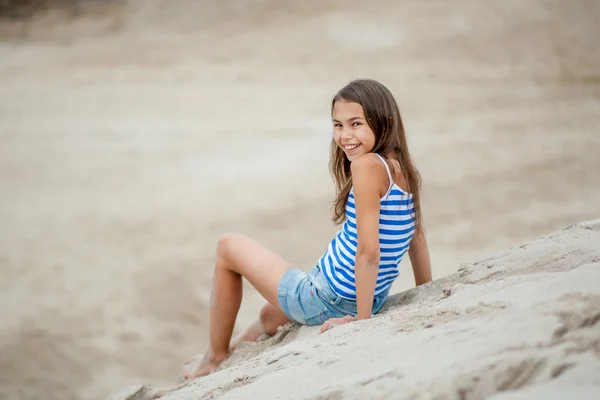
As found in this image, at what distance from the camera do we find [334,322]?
2.57 meters

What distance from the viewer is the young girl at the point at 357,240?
99.9 inches

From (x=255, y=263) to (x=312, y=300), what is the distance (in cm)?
32

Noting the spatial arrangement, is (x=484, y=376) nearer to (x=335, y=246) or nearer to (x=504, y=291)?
(x=504, y=291)

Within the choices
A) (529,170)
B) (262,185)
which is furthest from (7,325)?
(529,170)

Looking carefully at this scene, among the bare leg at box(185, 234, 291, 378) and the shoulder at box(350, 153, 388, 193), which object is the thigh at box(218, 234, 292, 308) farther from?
the shoulder at box(350, 153, 388, 193)

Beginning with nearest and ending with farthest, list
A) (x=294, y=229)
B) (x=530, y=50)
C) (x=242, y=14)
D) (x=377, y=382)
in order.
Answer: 1. (x=377, y=382)
2. (x=294, y=229)
3. (x=530, y=50)
4. (x=242, y=14)

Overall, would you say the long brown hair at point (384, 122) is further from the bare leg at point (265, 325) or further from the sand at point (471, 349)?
the bare leg at point (265, 325)

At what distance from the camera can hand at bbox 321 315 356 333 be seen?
254cm

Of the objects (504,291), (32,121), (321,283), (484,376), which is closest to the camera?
(484,376)

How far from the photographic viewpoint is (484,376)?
5.34 feet

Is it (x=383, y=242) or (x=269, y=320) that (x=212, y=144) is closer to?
(x=269, y=320)

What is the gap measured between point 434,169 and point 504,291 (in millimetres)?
5363

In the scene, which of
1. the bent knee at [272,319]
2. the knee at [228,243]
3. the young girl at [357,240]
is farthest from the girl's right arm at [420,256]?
the knee at [228,243]

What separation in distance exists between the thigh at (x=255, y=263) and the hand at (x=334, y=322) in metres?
0.40
